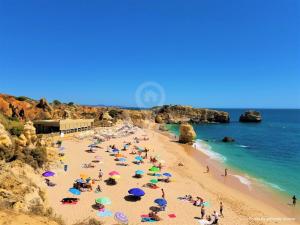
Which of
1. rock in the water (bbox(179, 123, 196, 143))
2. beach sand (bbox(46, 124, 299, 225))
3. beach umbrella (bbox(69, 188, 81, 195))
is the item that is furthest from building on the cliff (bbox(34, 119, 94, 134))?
beach umbrella (bbox(69, 188, 81, 195))

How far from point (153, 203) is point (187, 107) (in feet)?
348

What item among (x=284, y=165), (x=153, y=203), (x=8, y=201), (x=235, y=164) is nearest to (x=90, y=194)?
(x=153, y=203)

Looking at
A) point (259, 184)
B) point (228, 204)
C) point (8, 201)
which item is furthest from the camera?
point (259, 184)

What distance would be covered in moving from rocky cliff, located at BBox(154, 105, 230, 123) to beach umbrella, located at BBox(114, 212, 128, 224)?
94359 millimetres

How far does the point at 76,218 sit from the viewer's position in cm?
1548

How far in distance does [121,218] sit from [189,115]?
107 metres

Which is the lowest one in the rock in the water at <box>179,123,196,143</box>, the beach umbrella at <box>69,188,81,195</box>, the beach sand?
the beach sand

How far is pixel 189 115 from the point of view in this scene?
12069 centimetres

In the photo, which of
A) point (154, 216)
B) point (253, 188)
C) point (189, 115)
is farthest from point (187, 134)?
point (189, 115)

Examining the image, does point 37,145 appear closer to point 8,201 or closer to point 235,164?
point 8,201

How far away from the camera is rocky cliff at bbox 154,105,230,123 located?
114 metres

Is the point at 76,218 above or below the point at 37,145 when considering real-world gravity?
below

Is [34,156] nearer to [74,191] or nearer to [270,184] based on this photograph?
[74,191]

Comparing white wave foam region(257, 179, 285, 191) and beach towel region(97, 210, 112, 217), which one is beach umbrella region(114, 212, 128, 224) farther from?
white wave foam region(257, 179, 285, 191)
